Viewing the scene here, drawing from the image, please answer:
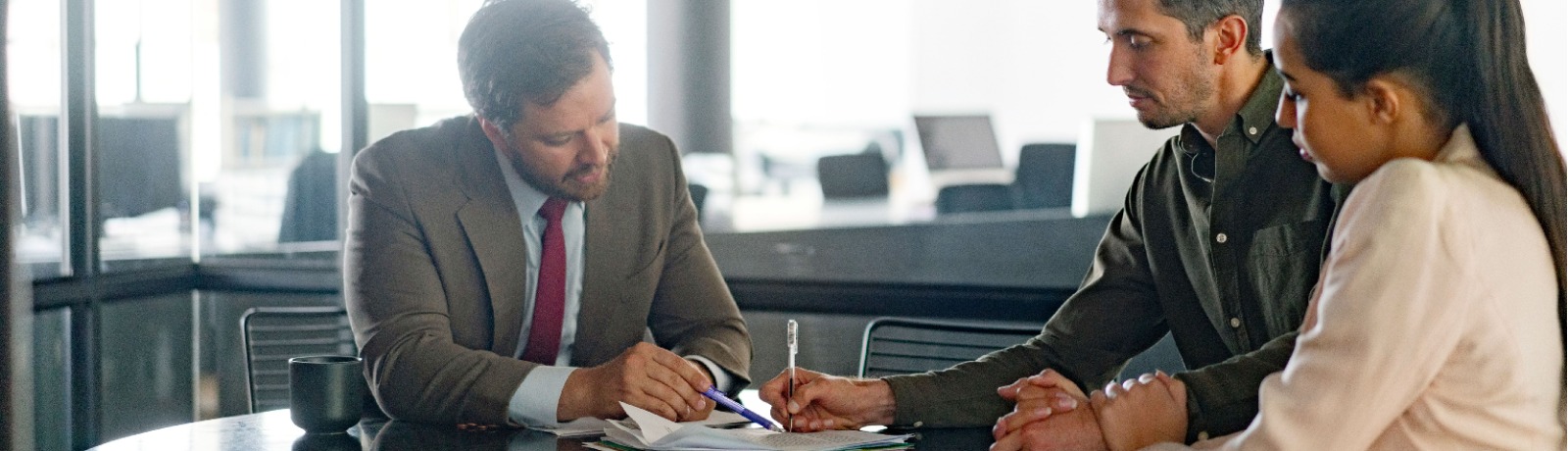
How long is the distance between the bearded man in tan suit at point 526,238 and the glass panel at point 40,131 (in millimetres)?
1734

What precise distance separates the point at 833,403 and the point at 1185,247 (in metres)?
0.56

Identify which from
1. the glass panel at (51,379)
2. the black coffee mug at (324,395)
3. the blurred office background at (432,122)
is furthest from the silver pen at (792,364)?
the glass panel at (51,379)

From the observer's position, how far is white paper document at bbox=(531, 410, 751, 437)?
68.0 inches

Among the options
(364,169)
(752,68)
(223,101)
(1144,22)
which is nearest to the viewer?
(1144,22)

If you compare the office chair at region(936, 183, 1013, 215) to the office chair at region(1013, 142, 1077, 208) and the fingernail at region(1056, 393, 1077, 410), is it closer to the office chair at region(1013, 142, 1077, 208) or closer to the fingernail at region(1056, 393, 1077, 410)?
the office chair at region(1013, 142, 1077, 208)

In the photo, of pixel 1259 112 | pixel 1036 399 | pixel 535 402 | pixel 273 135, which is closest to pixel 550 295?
pixel 535 402

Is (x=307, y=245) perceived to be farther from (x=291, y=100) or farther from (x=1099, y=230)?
(x=1099, y=230)

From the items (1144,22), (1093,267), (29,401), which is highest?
(1144,22)

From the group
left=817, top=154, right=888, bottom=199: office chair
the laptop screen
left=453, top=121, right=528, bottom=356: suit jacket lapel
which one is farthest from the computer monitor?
left=453, top=121, right=528, bottom=356: suit jacket lapel

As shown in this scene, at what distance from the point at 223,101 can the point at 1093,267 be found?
10.5ft

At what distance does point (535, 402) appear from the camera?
5.95 feet

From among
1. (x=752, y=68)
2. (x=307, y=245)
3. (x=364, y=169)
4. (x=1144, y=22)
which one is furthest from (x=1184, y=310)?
(x=307, y=245)

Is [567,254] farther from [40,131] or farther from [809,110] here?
[40,131]

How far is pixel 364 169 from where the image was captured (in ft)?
7.20
